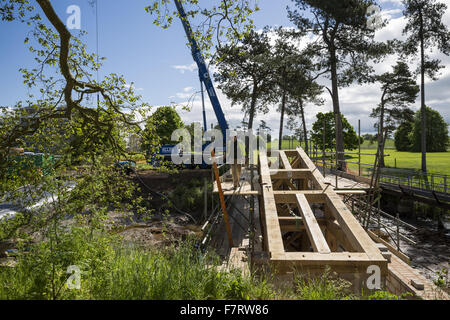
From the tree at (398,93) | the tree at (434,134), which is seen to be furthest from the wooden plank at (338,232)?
the tree at (434,134)

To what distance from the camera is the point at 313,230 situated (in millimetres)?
4207

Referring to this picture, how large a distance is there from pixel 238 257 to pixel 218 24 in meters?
4.72

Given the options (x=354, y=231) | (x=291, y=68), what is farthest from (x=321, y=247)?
(x=291, y=68)

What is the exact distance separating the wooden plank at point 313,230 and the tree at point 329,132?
4869cm

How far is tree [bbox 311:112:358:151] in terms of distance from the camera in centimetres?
5188

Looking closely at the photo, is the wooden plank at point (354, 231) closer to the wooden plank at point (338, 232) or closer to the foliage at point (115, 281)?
the wooden plank at point (338, 232)

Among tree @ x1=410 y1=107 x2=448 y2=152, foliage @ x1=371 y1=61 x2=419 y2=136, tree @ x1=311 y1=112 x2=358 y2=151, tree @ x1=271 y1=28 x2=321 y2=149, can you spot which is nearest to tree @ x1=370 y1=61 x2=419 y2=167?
foliage @ x1=371 y1=61 x2=419 y2=136

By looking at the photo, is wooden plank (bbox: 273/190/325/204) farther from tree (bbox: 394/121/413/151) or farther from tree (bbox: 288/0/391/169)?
tree (bbox: 394/121/413/151)

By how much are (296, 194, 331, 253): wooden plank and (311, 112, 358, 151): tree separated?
160ft

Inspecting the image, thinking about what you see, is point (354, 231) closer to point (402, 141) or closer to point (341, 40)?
point (341, 40)

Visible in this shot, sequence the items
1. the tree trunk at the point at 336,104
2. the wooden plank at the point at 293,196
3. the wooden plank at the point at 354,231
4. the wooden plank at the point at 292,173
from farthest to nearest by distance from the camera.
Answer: the tree trunk at the point at 336,104 → the wooden plank at the point at 292,173 → the wooden plank at the point at 293,196 → the wooden plank at the point at 354,231

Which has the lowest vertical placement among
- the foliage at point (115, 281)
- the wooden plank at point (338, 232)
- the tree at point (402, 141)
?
the wooden plank at point (338, 232)

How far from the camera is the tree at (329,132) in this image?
51.9 metres
